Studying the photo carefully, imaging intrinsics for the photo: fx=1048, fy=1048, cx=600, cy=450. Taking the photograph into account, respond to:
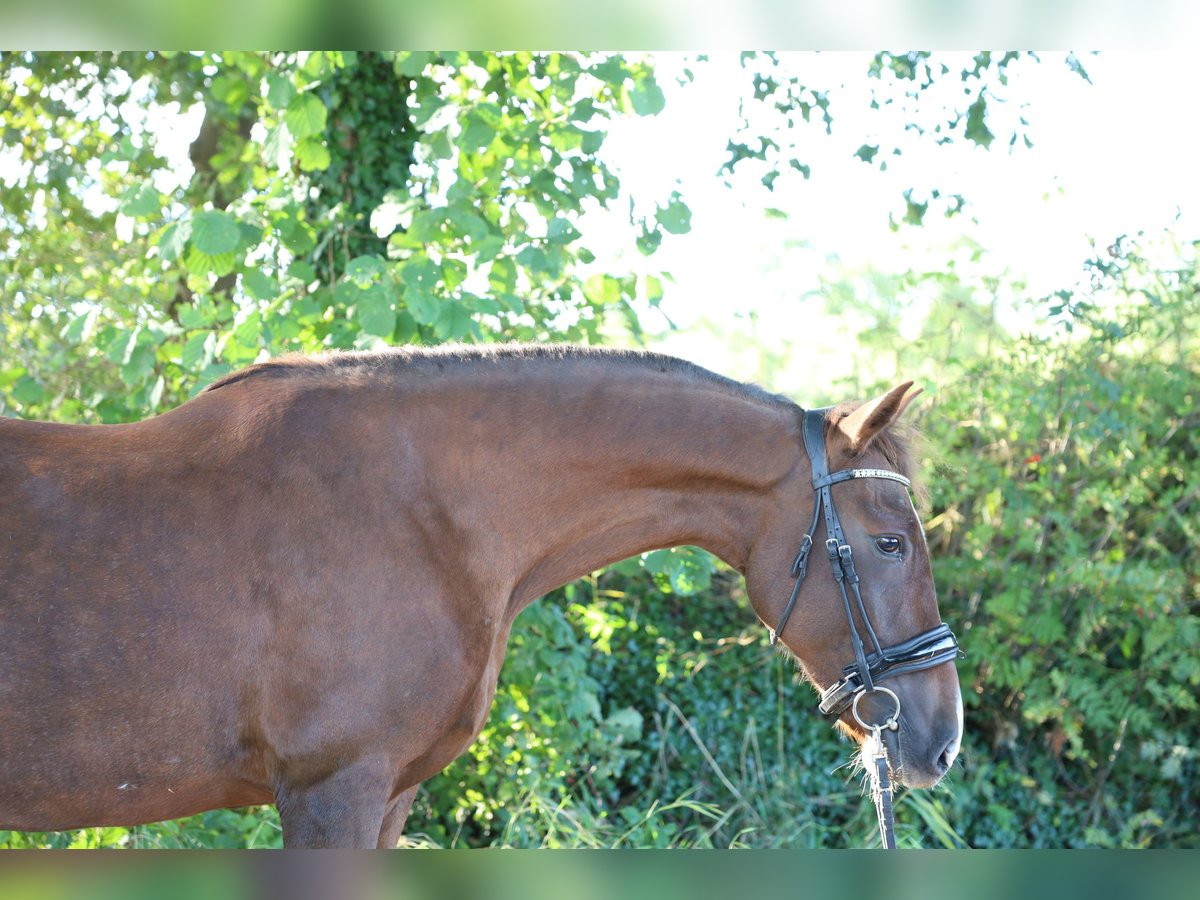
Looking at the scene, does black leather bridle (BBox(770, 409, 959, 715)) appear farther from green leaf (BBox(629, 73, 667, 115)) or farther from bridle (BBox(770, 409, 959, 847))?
green leaf (BBox(629, 73, 667, 115))

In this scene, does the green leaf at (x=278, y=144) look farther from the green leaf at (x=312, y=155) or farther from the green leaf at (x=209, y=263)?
the green leaf at (x=209, y=263)

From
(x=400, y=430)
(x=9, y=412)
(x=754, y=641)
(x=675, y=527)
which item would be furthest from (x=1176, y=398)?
(x=9, y=412)

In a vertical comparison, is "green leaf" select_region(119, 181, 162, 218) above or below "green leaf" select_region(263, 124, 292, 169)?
below

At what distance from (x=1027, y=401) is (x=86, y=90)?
7.22 meters

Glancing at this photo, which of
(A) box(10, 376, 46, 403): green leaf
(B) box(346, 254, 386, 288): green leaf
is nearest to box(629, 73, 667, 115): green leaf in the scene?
(B) box(346, 254, 386, 288): green leaf

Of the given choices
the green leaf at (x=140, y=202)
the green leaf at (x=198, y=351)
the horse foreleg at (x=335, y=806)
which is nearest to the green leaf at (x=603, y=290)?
the green leaf at (x=198, y=351)

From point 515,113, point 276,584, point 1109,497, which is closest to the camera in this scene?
point 276,584

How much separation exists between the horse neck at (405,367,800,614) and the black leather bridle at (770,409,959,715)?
0.14 m

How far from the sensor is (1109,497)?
23.7 ft

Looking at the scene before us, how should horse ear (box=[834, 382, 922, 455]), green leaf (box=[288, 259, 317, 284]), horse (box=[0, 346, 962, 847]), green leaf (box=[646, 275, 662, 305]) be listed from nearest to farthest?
horse (box=[0, 346, 962, 847]), horse ear (box=[834, 382, 922, 455]), green leaf (box=[288, 259, 317, 284]), green leaf (box=[646, 275, 662, 305])

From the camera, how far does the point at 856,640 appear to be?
3.06m

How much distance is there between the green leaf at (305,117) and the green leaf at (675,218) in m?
1.63

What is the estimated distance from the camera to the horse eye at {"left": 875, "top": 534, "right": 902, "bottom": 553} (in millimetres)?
3094

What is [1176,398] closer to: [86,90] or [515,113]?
[515,113]
